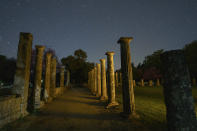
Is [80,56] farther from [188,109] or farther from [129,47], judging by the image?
[188,109]

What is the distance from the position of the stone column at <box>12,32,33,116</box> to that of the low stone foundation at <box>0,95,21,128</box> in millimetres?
339

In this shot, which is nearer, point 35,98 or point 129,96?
point 129,96

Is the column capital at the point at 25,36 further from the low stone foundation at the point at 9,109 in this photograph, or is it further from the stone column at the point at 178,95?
the stone column at the point at 178,95

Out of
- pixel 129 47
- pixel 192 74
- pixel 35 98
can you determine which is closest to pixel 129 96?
pixel 129 47

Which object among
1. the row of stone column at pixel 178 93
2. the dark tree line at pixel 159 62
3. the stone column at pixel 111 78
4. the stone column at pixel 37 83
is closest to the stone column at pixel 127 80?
the stone column at pixel 111 78

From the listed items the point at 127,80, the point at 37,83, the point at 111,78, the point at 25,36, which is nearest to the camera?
the point at 127,80

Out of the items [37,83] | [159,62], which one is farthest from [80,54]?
[37,83]

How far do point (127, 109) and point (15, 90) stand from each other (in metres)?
5.70

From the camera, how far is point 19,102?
5.30 meters

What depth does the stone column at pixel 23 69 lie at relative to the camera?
5507mm

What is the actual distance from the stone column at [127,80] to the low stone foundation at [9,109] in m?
5.04

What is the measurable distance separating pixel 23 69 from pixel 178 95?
21.8ft

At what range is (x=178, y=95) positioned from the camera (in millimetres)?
2436

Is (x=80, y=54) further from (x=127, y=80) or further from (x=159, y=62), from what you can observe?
(x=127, y=80)
